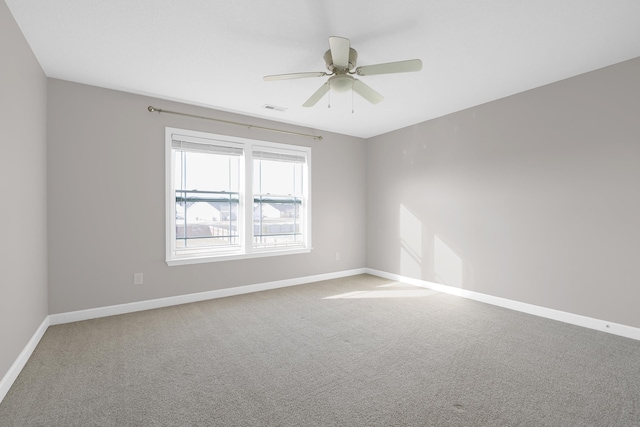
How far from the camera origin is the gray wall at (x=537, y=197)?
2902 mm

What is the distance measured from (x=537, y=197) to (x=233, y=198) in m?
3.94

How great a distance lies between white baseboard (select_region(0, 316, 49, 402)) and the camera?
1966 millimetres

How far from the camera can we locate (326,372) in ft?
7.41

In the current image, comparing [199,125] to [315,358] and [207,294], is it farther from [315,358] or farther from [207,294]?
[315,358]

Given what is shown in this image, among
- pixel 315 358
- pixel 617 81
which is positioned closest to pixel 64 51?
pixel 315 358

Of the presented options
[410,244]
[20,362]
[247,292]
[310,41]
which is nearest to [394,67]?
[310,41]

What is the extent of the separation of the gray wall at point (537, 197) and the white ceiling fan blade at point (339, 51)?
8.36 ft

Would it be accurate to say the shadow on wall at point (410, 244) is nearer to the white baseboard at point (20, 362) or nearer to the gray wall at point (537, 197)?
the gray wall at point (537, 197)

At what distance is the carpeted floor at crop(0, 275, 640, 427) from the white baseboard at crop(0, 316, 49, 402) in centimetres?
5

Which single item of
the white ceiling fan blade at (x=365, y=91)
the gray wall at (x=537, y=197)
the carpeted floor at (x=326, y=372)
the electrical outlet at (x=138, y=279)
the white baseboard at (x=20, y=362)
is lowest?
the carpeted floor at (x=326, y=372)

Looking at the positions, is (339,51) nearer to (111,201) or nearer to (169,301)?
(111,201)

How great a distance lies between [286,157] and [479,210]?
2.98 m

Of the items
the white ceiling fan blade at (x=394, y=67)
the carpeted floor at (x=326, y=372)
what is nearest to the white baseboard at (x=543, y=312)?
the carpeted floor at (x=326, y=372)

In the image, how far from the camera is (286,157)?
488 centimetres
